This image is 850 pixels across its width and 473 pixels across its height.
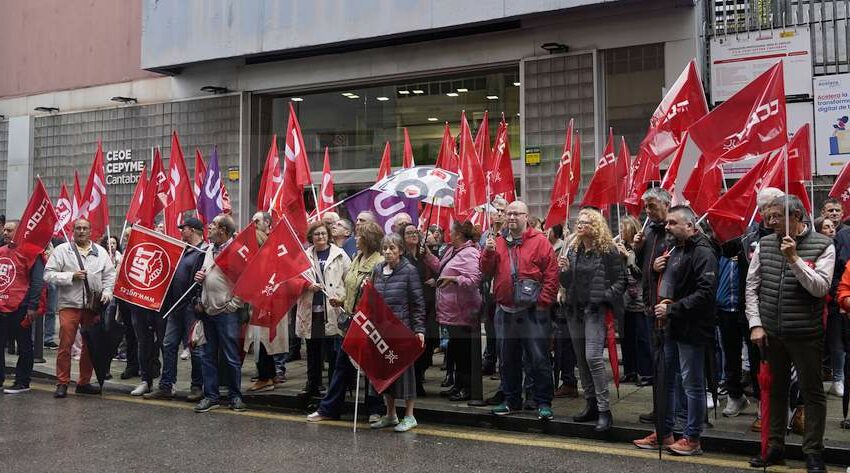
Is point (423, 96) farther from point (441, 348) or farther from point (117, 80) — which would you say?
point (117, 80)

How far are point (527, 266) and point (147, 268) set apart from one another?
13.6 feet

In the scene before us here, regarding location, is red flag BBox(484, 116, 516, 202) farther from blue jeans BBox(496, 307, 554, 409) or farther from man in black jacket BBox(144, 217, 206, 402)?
man in black jacket BBox(144, 217, 206, 402)

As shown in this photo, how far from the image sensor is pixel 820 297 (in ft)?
17.7

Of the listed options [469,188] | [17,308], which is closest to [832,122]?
[469,188]

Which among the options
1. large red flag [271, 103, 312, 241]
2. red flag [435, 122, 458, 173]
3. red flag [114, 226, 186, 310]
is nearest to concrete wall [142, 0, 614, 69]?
red flag [435, 122, 458, 173]

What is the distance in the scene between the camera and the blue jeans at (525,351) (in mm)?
7147

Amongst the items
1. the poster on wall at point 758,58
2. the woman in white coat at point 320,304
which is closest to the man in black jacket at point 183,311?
the woman in white coat at point 320,304

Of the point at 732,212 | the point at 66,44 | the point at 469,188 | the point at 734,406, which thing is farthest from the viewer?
the point at 66,44

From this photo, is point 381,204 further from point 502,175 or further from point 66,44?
point 66,44

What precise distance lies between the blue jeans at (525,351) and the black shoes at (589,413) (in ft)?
1.04

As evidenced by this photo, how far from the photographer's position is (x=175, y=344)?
8570 millimetres

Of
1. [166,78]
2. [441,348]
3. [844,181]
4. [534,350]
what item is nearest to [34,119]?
[166,78]

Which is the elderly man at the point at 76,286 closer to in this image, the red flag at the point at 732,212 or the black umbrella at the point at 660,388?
the black umbrella at the point at 660,388

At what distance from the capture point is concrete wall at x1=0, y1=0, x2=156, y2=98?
18.0 meters
